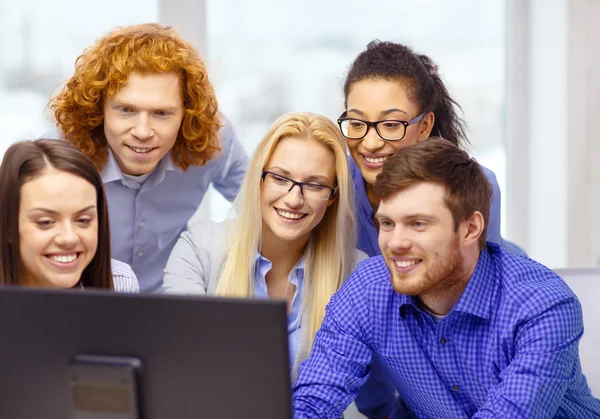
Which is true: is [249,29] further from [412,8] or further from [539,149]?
[539,149]

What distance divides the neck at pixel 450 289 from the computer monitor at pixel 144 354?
82 cm

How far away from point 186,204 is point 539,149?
1973 millimetres

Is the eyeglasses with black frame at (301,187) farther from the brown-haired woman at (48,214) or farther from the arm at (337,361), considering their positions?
the brown-haired woman at (48,214)

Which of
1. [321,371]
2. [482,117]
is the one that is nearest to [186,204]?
→ [321,371]

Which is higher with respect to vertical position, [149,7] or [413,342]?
[149,7]

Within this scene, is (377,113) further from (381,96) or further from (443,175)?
(443,175)

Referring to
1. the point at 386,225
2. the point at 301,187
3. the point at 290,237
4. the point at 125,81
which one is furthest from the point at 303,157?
the point at 125,81

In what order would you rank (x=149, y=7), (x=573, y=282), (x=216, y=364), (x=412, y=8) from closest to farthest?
(x=216, y=364), (x=573, y=282), (x=149, y=7), (x=412, y=8)

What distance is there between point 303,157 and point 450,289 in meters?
0.58

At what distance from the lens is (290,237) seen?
2.17 metres

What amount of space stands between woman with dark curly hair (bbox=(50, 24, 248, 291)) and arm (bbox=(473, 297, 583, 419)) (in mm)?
1216

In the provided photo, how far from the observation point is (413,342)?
183cm

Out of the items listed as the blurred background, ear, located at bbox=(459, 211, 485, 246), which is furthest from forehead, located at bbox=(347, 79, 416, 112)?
the blurred background

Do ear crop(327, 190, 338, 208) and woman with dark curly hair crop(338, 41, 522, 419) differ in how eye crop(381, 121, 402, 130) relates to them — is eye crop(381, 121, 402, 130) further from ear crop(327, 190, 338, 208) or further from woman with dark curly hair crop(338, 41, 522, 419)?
ear crop(327, 190, 338, 208)
